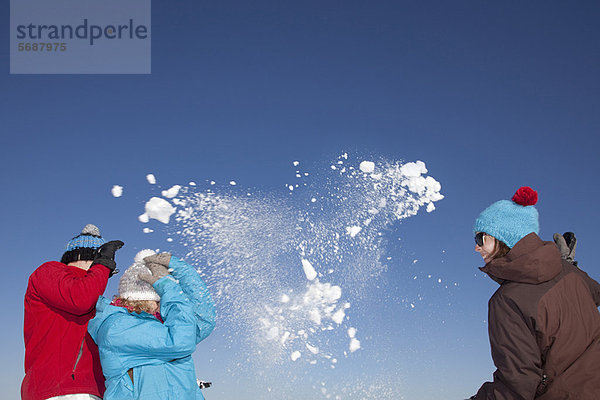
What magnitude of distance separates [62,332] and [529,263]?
368 cm

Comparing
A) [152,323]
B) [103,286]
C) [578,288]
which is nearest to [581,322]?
[578,288]

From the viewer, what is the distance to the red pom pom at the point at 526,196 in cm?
376

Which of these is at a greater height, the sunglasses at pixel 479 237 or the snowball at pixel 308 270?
the snowball at pixel 308 270

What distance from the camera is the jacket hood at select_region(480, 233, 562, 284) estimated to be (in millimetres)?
3268

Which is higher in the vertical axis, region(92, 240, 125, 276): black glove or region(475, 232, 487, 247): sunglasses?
region(92, 240, 125, 276): black glove

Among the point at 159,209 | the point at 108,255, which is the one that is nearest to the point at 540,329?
the point at 108,255

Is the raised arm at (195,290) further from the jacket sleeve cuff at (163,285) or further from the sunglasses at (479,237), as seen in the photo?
the sunglasses at (479,237)

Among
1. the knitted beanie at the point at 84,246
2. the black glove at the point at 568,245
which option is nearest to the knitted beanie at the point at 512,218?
the black glove at the point at 568,245

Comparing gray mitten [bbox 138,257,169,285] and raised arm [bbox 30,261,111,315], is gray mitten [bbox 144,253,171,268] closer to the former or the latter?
gray mitten [bbox 138,257,169,285]

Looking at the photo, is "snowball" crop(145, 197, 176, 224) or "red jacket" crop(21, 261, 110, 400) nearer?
"red jacket" crop(21, 261, 110, 400)

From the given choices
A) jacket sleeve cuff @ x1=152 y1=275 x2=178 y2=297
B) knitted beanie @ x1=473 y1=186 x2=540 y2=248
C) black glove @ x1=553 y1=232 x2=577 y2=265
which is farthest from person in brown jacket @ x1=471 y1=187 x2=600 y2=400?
jacket sleeve cuff @ x1=152 y1=275 x2=178 y2=297

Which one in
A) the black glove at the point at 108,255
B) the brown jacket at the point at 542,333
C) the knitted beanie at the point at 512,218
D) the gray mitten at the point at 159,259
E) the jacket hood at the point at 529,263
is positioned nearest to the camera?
the brown jacket at the point at 542,333

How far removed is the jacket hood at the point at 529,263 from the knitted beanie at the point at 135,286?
2.64 metres

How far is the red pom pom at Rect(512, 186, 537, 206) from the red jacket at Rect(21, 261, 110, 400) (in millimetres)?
3400
